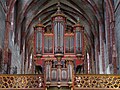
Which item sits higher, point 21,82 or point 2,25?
point 2,25

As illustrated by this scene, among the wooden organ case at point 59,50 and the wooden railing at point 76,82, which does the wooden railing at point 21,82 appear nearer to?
the wooden railing at point 76,82

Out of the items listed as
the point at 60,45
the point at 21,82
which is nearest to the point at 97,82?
the point at 60,45

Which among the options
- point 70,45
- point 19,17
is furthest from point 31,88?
point 19,17

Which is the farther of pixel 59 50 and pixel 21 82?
pixel 59 50

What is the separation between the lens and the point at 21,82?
1800 centimetres

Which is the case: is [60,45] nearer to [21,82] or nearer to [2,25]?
→ [21,82]

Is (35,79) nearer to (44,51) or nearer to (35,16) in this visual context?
(44,51)

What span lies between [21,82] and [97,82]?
4032mm

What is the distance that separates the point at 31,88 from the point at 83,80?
277 cm

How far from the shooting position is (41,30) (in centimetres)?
2192

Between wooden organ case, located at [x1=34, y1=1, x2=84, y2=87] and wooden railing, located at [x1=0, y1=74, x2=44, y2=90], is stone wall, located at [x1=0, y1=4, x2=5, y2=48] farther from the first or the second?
wooden railing, located at [x1=0, y1=74, x2=44, y2=90]

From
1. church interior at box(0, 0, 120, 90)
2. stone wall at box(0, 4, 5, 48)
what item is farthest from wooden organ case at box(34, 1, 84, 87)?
stone wall at box(0, 4, 5, 48)

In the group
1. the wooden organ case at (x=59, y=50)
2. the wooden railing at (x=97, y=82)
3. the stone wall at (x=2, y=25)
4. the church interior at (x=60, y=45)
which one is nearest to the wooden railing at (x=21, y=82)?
the church interior at (x=60, y=45)

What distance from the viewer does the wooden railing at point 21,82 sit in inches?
704
